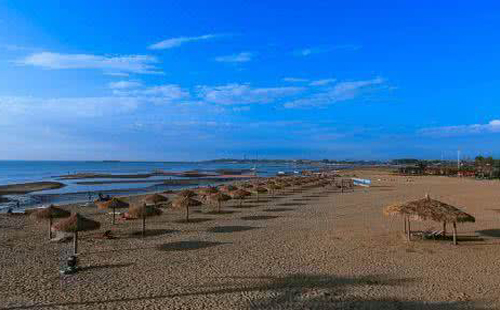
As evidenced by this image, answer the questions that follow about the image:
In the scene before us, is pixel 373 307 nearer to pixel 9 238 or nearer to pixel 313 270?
pixel 313 270

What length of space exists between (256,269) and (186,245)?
10.8ft

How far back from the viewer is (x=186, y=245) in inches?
457

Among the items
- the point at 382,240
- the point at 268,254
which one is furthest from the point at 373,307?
the point at 382,240

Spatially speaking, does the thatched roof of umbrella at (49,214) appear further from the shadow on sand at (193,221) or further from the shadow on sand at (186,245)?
the shadow on sand at (193,221)

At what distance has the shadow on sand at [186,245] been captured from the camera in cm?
1121

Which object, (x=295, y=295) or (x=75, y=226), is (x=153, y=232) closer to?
(x=75, y=226)

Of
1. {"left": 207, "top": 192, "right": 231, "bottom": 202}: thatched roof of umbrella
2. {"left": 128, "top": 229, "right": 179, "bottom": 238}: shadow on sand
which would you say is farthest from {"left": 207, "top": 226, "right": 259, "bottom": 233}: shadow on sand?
{"left": 207, "top": 192, "right": 231, "bottom": 202}: thatched roof of umbrella

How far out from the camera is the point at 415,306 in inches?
268

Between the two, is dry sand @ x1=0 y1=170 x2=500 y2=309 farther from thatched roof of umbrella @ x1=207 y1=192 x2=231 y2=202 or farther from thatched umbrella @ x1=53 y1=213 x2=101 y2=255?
thatched roof of umbrella @ x1=207 y1=192 x2=231 y2=202

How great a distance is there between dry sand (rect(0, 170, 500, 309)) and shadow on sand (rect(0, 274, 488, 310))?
0.02m

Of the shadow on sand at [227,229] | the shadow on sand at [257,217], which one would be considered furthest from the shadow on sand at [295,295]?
the shadow on sand at [257,217]

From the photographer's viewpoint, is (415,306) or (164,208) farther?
(164,208)

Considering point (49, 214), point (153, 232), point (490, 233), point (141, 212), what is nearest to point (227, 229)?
point (153, 232)

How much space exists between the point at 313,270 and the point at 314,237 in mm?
3926
